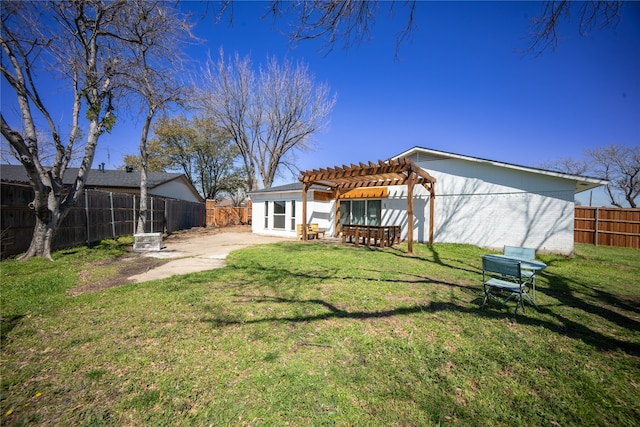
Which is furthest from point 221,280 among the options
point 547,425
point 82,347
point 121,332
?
point 547,425

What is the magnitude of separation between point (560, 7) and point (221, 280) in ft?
22.3

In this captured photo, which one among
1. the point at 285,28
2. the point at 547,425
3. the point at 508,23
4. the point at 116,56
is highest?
the point at 116,56

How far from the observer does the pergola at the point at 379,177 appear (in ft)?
30.8

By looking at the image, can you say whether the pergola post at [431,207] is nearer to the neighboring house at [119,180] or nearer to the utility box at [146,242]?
the utility box at [146,242]

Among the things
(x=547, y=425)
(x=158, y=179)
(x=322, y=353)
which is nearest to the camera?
(x=547, y=425)

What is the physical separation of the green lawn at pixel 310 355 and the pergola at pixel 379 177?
194 inches

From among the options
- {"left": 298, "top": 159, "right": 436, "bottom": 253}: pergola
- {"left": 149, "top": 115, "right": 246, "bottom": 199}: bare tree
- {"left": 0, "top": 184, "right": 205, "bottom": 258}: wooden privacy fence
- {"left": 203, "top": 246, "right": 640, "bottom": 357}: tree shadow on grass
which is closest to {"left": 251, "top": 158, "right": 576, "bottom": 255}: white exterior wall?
{"left": 298, "top": 159, "right": 436, "bottom": 253}: pergola

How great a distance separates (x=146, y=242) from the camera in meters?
9.68

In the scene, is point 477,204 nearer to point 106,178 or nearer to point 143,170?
point 143,170

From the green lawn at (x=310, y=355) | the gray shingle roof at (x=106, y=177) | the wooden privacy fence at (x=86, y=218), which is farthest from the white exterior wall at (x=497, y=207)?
the gray shingle roof at (x=106, y=177)

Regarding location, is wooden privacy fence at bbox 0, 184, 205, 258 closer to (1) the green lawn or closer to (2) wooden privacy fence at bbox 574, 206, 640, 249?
(1) the green lawn

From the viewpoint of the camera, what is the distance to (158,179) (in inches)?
871

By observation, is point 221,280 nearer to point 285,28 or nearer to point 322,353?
point 322,353

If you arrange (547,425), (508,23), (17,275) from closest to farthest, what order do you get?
(547,425) → (508,23) → (17,275)
